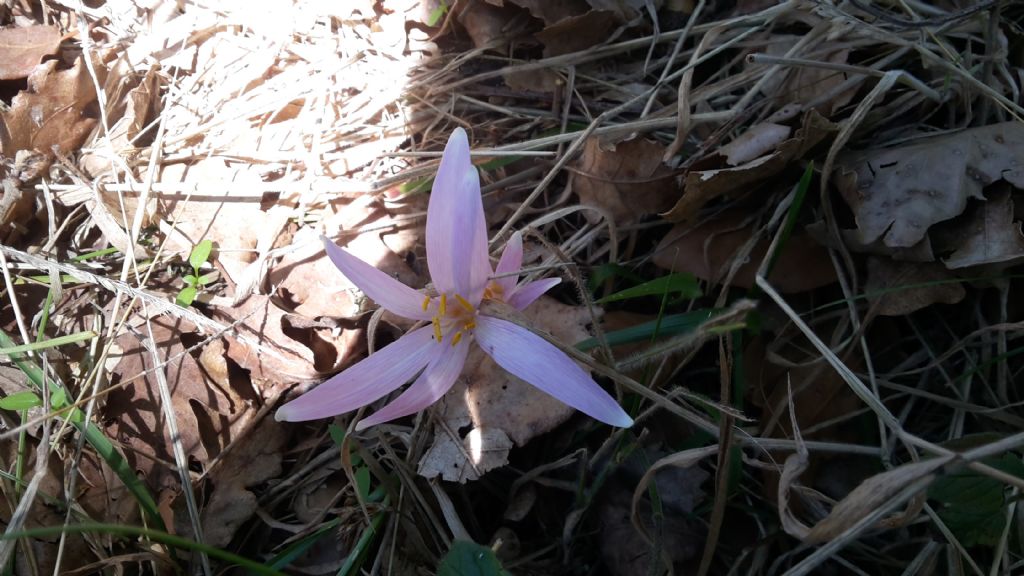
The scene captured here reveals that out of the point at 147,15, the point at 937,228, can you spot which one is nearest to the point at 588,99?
the point at 937,228

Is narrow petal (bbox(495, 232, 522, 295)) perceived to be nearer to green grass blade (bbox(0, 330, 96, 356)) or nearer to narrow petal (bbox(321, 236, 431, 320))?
narrow petal (bbox(321, 236, 431, 320))

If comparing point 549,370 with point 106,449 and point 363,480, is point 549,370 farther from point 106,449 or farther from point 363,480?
point 106,449

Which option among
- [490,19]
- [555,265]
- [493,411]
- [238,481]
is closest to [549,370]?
[555,265]

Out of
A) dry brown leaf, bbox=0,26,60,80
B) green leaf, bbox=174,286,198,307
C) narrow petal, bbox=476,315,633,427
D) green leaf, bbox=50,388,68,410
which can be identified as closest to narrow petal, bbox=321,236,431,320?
narrow petal, bbox=476,315,633,427

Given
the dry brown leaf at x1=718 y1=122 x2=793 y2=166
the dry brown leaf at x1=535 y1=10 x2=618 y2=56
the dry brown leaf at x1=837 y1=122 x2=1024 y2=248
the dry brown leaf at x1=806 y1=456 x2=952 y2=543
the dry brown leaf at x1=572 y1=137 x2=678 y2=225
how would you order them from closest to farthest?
the dry brown leaf at x1=806 y1=456 x2=952 y2=543, the dry brown leaf at x1=837 y1=122 x2=1024 y2=248, the dry brown leaf at x1=718 y1=122 x2=793 y2=166, the dry brown leaf at x1=572 y1=137 x2=678 y2=225, the dry brown leaf at x1=535 y1=10 x2=618 y2=56

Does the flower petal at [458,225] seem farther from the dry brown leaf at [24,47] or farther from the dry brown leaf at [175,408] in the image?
the dry brown leaf at [24,47]
